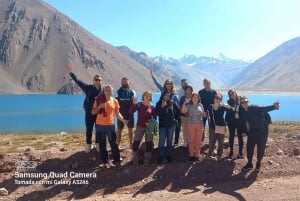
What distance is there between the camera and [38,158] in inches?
469

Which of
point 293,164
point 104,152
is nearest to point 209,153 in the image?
point 293,164

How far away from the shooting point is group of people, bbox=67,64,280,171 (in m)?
11.2

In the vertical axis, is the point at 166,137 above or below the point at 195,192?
above

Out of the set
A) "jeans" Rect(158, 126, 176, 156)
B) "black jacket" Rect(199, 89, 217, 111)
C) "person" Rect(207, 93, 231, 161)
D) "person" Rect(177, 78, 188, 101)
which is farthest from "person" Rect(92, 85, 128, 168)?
"black jacket" Rect(199, 89, 217, 111)

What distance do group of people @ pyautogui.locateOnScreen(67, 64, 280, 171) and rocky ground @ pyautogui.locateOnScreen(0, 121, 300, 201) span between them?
0.43m

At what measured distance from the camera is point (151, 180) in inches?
427

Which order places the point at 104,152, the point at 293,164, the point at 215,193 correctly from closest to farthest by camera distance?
the point at 215,193 → the point at 104,152 → the point at 293,164

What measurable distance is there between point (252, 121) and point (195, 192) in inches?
125

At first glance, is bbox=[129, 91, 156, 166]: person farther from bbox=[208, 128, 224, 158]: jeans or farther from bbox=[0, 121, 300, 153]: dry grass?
bbox=[0, 121, 300, 153]: dry grass

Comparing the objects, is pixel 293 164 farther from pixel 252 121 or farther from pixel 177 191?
pixel 177 191

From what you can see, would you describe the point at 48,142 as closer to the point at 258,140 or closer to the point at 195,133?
the point at 195,133

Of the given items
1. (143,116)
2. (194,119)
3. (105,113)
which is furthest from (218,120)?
(105,113)

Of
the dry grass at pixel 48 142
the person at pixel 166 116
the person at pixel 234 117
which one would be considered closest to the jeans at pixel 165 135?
the person at pixel 166 116

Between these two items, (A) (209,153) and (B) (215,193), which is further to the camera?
(A) (209,153)
